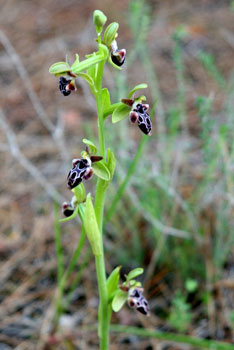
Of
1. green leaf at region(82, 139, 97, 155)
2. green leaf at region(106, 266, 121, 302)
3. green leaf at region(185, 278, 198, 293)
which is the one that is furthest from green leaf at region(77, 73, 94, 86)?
green leaf at region(185, 278, 198, 293)

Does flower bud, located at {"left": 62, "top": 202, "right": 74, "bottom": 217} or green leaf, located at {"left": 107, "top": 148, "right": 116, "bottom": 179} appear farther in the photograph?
flower bud, located at {"left": 62, "top": 202, "right": 74, "bottom": 217}

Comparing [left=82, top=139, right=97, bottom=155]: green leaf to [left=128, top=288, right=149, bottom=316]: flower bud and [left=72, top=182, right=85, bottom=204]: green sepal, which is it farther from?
[left=128, top=288, right=149, bottom=316]: flower bud

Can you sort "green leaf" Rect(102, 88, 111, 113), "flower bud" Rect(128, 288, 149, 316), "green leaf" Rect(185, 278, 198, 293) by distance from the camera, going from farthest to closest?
1. "green leaf" Rect(185, 278, 198, 293)
2. "flower bud" Rect(128, 288, 149, 316)
3. "green leaf" Rect(102, 88, 111, 113)

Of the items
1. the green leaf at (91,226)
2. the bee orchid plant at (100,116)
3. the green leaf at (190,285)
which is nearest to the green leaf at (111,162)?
the bee orchid plant at (100,116)

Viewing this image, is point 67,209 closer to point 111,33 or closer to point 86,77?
point 86,77

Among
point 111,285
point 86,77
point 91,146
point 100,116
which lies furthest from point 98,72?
point 111,285
